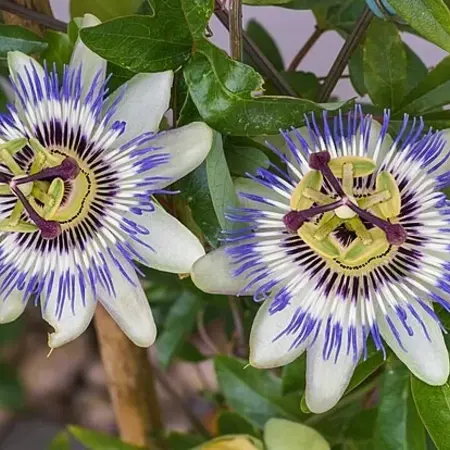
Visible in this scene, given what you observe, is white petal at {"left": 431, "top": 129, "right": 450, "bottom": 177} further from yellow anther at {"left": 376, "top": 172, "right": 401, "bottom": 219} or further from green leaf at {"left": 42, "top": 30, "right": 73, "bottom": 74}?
green leaf at {"left": 42, "top": 30, "right": 73, "bottom": 74}

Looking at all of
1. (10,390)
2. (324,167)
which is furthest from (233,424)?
(10,390)

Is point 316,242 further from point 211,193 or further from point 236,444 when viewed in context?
point 236,444

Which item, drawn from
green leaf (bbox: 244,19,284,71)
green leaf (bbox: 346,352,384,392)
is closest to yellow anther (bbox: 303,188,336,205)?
green leaf (bbox: 346,352,384,392)

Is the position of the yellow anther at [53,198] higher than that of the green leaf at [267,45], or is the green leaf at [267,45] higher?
the yellow anther at [53,198]

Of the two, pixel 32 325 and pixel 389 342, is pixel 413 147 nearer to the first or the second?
pixel 389 342

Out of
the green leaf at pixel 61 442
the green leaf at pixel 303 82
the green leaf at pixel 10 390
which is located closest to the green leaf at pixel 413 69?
the green leaf at pixel 303 82

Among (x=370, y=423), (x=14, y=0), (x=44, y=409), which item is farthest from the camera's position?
(x=44, y=409)

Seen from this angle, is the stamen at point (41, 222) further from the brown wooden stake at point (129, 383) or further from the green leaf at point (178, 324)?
the green leaf at point (178, 324)

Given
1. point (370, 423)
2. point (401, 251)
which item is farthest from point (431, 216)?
point (370, 423)
